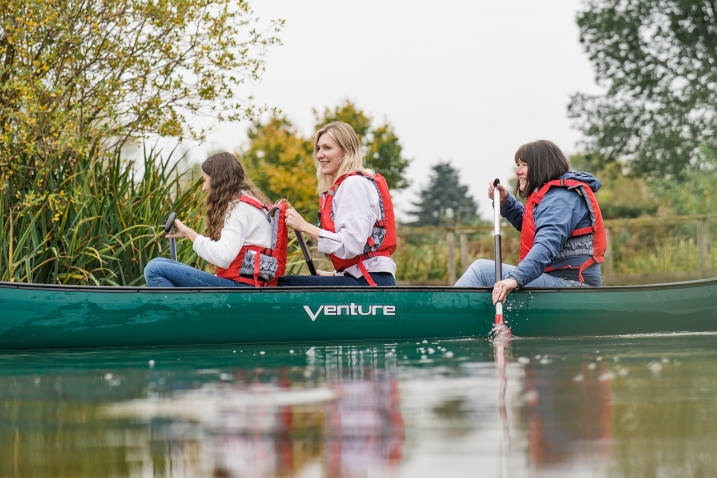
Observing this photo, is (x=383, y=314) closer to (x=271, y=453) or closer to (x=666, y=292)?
(x=666, y=292)

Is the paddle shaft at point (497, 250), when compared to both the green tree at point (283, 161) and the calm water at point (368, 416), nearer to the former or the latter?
the calm water at point (368, 416)

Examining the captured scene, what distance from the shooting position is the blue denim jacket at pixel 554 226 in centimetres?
641

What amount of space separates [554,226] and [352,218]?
4.09 feet

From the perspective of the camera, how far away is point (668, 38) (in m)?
27.3

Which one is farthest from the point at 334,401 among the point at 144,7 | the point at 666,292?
the point at 144,7

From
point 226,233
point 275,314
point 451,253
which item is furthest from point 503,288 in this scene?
point 451,253

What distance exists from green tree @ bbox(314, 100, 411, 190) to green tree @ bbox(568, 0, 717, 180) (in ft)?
16.7

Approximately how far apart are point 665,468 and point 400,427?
84 cm

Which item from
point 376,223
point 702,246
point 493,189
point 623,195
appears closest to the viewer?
point 376,223

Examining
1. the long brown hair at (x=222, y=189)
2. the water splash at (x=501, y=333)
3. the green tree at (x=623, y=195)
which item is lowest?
the water splash at (x=501, y=333)

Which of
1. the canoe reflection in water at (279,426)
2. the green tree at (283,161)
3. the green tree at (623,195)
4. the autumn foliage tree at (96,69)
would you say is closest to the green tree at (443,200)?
the green tree at (623,195)

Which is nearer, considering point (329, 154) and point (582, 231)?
point (329, 154)

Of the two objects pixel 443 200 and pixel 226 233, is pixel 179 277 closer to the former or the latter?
pixel 226 233

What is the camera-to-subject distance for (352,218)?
6109 millimetres
